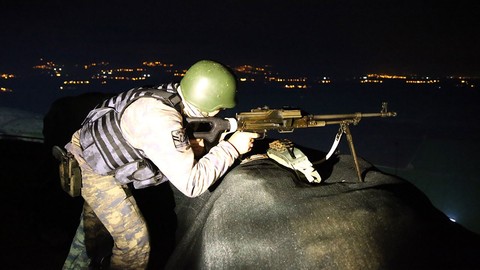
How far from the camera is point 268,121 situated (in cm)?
345

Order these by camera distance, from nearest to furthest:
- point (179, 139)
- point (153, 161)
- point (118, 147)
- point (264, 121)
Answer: point (179, 139)
point (153, 161)
point (118, 147)
point (264, 121)

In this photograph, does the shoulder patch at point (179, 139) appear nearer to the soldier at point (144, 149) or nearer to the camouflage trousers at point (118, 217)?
the soldier at point (144, 149)

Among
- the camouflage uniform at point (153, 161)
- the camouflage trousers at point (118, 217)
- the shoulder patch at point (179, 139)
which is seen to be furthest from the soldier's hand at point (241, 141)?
the camouflage trousers at point (118, 217)

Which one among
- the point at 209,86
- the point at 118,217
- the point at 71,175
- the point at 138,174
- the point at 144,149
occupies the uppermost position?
the point at 209,86

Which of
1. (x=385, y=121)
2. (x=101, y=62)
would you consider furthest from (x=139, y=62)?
(x=385, y=121)

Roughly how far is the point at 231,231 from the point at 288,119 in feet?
5.02

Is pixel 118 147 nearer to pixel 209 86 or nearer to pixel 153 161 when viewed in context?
pixel 153 161

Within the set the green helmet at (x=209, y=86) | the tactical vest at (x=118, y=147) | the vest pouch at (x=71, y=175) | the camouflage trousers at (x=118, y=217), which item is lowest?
the camouflage trousers at (x=118, y=217)

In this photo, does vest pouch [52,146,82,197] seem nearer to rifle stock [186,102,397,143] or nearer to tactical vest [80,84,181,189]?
tactical vest [80,84,181,189]

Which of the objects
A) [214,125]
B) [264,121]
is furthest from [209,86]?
[264,121]

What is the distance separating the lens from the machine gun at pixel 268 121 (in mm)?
3152

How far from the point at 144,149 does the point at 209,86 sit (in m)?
0.90

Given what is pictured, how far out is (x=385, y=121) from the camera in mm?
54594

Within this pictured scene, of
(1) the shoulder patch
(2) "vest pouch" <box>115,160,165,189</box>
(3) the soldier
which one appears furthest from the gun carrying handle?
(2) "vest pouch" <box>115,160,165,189</box>
